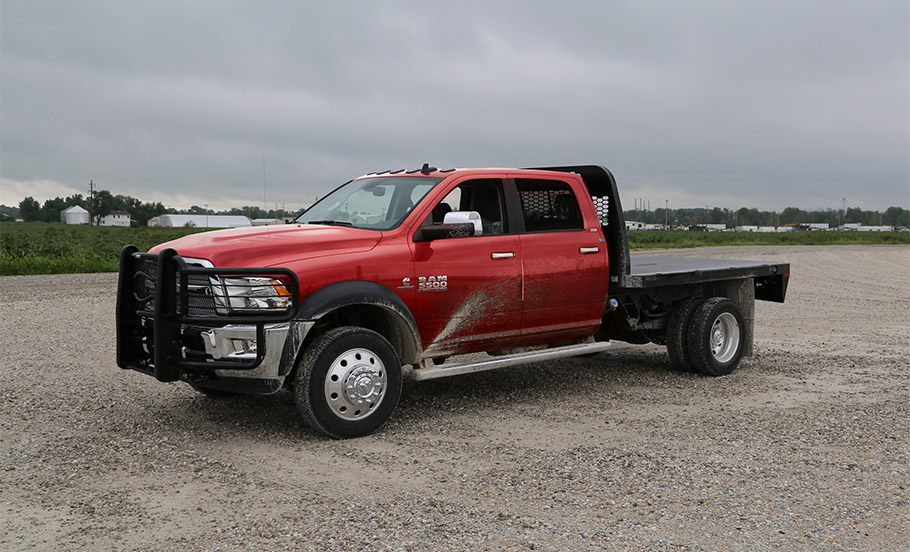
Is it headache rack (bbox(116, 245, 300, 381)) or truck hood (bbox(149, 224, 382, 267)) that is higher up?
truck hood (bbox(149, 224, 382, 267))

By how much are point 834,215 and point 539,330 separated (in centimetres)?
18388

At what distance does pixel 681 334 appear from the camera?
909 centimetres

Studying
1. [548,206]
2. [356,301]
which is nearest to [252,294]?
[356,301]

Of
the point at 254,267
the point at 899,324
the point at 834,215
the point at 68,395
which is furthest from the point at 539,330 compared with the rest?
the point at 834,215

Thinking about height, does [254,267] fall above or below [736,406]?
above

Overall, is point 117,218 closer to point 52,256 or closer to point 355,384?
point 52,256

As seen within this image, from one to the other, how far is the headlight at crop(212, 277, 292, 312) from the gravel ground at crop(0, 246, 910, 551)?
40.2 inches

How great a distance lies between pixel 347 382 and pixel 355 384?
7 centimetres

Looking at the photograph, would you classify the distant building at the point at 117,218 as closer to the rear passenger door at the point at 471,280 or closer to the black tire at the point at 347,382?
the rear passenger door at the point at 471,280

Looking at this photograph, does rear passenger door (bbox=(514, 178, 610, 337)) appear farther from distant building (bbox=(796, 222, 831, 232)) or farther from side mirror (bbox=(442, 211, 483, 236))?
distant building (bbox=(796, 222, 831, 232))

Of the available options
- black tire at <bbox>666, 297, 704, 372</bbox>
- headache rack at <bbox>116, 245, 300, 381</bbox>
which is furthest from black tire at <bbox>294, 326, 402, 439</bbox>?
black tire at <bbox>666, 297, 704, 372</bbox>

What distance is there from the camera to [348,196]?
7684 mm

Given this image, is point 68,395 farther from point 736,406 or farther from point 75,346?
point 736,406

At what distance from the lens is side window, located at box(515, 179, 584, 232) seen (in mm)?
7668
